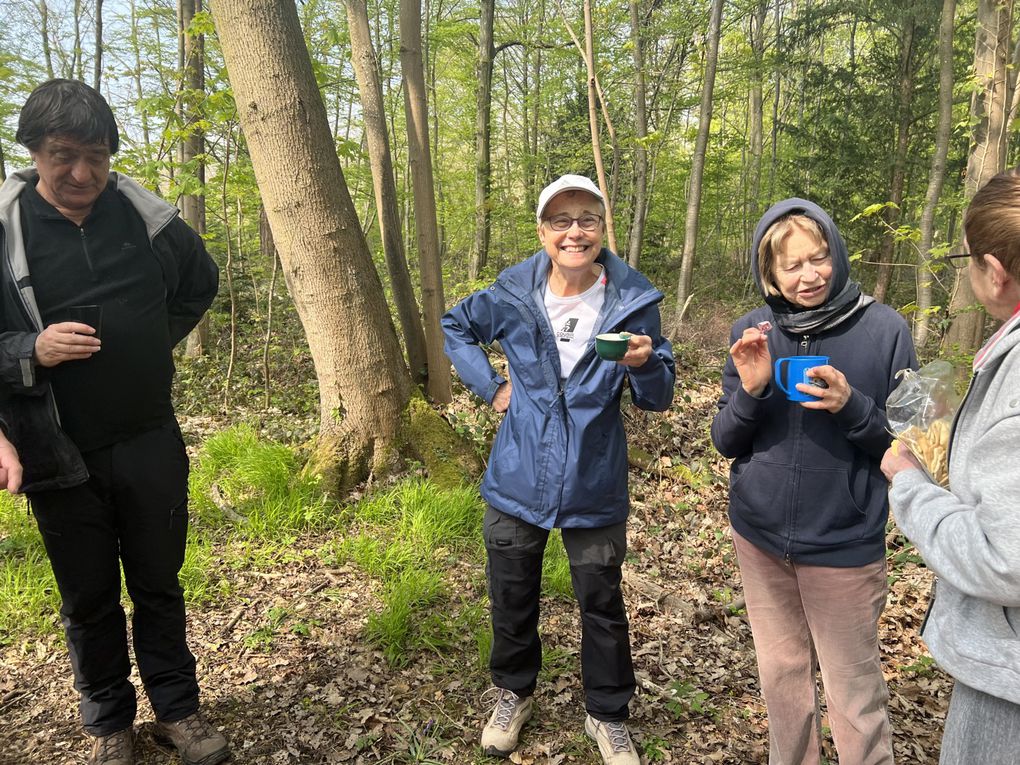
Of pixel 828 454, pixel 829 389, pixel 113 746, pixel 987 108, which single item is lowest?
pixel 113 746

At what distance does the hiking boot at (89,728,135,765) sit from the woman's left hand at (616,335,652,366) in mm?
2521

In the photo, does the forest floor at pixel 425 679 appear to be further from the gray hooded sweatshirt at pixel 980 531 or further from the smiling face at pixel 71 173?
the smiling face at pixel 71 173

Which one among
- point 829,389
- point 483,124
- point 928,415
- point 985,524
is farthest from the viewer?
point 483,124

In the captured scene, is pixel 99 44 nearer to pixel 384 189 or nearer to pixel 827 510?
pixel 384 189

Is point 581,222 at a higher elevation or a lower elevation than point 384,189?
lower

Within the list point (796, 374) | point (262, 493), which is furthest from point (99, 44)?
point (796, 374)

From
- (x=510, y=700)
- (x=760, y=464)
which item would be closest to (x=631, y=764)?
(x=510, y=700)

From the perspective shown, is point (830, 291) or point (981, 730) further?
point (830, 291)

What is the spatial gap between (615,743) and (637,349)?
1667mm

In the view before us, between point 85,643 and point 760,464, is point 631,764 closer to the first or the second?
point 760,464

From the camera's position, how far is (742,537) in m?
2.19

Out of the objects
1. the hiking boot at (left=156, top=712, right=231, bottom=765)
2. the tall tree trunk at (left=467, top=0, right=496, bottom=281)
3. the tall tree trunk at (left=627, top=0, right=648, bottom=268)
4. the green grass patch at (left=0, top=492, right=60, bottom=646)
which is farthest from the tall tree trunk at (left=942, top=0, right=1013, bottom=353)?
the green grass patch at (left=0, top=492, right=60, bottom=646)

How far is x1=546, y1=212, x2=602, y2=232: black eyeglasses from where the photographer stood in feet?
7.57

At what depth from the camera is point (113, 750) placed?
238cm
